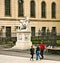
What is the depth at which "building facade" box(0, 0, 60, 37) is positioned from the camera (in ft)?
229

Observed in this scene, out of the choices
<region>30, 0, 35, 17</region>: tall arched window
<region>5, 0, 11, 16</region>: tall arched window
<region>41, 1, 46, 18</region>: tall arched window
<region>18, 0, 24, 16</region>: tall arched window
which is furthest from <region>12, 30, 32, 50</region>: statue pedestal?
<region>41, 1, 46, 18</region>: tall arched window

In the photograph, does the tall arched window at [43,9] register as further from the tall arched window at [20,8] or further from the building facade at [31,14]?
the tall arched window at [20,8]

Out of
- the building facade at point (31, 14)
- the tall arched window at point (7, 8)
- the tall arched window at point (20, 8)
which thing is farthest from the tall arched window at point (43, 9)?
the tall arched window at point (7, 8)

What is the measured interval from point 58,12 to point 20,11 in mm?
10000

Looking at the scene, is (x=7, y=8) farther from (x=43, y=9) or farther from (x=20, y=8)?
(x=43, y=9)

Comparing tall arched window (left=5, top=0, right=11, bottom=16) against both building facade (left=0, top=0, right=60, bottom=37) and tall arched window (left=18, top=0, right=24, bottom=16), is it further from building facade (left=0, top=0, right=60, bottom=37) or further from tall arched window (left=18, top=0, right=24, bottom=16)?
tall arched window (left=18, top=0, right=24, bottom=16)

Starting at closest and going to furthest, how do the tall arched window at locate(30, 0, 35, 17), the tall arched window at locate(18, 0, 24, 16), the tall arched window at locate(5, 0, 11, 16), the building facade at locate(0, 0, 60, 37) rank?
the building facade at locate(0, 0, 60, 37), the tall arched window at locate(5, 0, 11, 16), the tall arched window at locate(18, 0, 24, 16), the tall arched window at locate(30, 0, 35, 17)

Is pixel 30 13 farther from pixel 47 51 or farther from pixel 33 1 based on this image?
pixel 47 51

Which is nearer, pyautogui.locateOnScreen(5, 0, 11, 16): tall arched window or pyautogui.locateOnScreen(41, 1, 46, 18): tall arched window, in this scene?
pyautogui.locateOnScreen(5, 0, 11, 16): tall arched window

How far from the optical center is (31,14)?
244ft

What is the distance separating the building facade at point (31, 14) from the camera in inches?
2746

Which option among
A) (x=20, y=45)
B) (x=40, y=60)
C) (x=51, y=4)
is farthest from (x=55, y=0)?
(x=40, y=60)

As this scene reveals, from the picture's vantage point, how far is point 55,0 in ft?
257

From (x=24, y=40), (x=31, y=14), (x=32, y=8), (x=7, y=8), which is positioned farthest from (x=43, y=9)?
(x=24, y=40)
